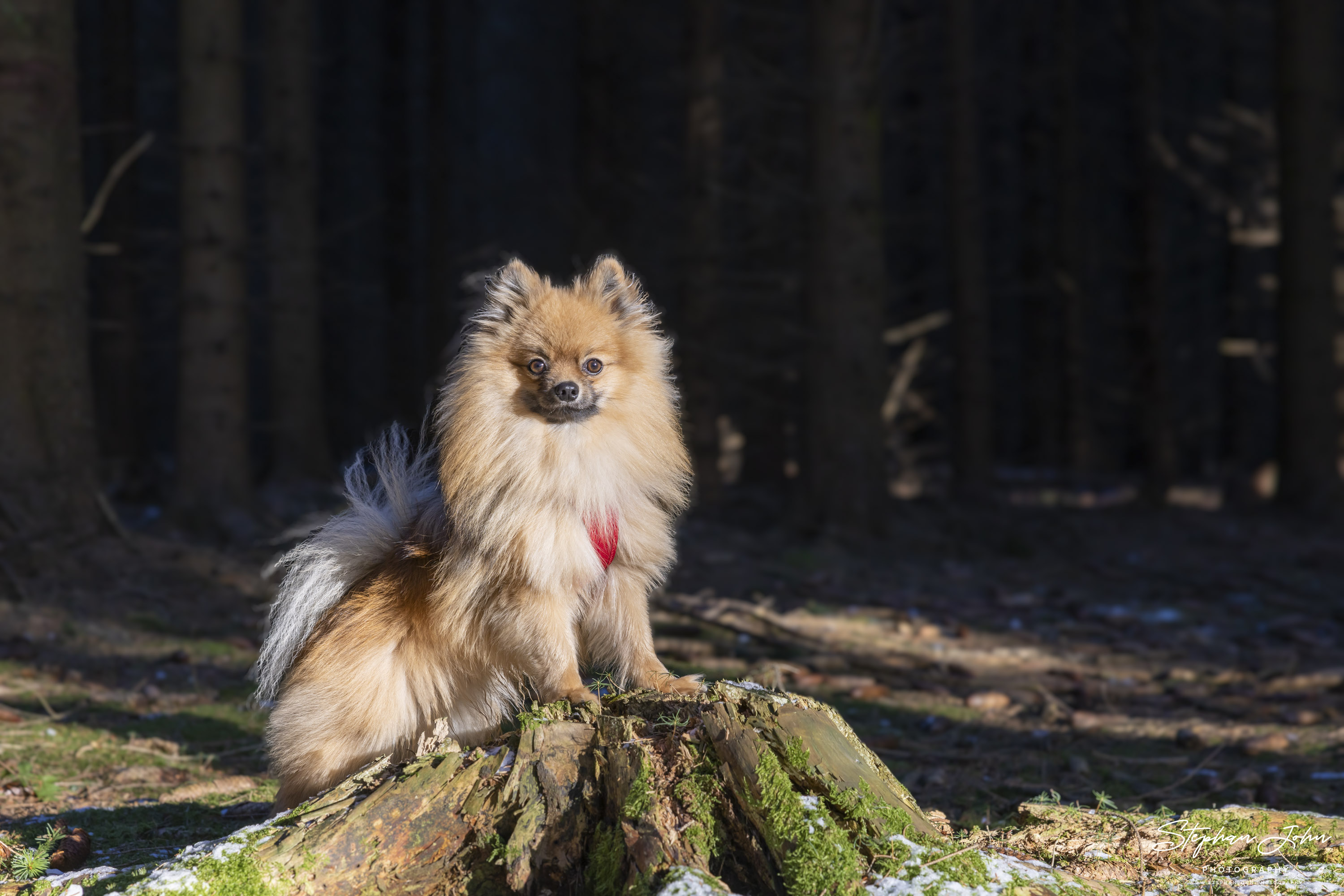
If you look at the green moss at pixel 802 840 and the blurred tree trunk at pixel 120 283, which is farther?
the blurred tree trunk at pixel 120 283

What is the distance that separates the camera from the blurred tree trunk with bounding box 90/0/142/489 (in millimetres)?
11242

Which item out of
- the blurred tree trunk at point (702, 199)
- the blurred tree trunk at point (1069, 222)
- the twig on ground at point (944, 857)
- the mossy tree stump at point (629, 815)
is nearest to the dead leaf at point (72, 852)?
the mossy tree stump at point (629, 815)

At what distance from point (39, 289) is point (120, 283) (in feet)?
17.3

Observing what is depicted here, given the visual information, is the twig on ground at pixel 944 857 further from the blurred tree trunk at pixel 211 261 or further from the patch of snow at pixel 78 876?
the blurred tree trunk at pixel 211 261

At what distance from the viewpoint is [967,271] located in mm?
13094

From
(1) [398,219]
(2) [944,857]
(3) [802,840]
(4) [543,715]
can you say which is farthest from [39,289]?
(1) [398,219]

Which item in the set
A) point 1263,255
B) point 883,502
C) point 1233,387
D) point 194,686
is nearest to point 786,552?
point 883,502

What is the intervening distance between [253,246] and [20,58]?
7.75 meters

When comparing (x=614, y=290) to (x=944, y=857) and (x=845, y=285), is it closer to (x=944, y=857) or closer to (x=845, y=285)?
(x=944, y=857)

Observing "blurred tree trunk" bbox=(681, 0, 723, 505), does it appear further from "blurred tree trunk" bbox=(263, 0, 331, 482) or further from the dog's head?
the dog's head

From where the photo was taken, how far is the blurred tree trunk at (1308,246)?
11.4 m

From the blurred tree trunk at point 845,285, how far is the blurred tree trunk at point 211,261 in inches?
193

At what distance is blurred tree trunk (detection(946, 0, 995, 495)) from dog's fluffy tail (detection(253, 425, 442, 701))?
10.2m

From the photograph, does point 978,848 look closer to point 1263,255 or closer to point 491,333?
point 491,333
